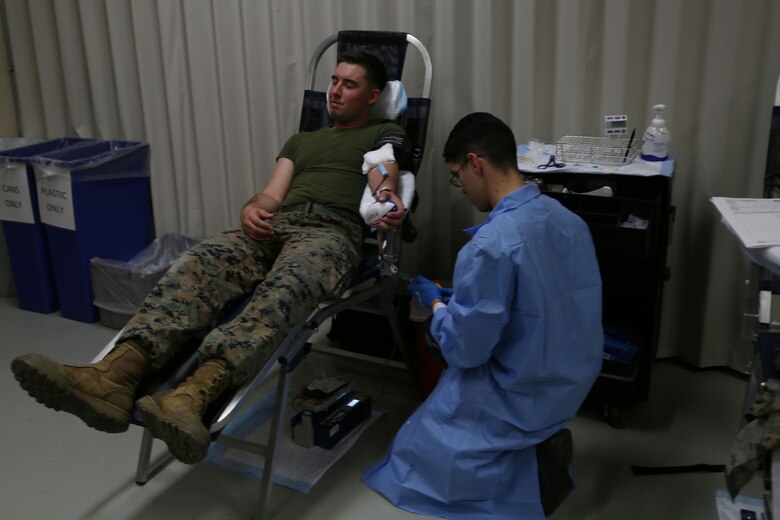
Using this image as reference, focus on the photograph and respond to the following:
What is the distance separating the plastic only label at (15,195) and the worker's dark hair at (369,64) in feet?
5.36

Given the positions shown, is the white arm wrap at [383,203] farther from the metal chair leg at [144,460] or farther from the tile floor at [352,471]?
the metal chair leg at [144,460]

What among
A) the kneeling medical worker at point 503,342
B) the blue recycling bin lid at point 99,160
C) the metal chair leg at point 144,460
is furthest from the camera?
the blue recycling bin lid at point 99,160

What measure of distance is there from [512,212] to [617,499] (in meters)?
0.89

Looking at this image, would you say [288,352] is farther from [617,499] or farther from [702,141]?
[702,141]

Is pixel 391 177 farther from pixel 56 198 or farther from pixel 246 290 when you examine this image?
pixel 56 198

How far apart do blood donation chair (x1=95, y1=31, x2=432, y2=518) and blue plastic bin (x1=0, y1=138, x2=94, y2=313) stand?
52.9 inches

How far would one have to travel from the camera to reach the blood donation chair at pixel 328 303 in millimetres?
1889

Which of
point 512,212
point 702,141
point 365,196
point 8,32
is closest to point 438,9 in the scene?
point 365,196

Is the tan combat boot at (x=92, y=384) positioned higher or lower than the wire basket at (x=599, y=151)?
lower

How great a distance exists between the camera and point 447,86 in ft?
9.16

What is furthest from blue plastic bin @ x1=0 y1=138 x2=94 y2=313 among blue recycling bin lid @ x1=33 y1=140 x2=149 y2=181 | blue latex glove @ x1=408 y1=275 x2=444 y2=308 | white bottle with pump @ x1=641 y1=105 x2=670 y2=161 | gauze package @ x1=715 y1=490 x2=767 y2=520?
gauze package @ x1=715 y1=490 x2=767 y2=520

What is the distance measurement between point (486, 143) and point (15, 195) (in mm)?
2448

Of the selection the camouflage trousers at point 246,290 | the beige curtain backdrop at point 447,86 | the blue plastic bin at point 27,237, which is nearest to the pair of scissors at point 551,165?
the beige curtain backdrop at point 447,86

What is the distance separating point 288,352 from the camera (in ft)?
6.34
